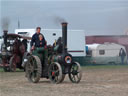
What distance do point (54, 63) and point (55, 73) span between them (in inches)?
11.2

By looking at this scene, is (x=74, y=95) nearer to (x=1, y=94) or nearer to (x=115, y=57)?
(x=1, y=94)

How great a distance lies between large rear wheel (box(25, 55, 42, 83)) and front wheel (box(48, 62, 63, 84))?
0.32 meters

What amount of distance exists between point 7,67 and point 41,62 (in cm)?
821

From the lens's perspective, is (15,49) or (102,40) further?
(102,40)

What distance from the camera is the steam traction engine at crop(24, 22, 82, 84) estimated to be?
10.7 meters

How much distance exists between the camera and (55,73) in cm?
1066

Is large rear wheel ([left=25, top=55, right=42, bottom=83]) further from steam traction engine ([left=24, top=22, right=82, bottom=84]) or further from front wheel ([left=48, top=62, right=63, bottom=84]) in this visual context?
front wheel ([left=48, top=62, right=63, bottom=84])

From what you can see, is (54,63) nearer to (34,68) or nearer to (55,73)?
(55,73)

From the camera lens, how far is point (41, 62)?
1117 cm

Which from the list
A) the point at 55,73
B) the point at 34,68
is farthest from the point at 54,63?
the point at 34,68

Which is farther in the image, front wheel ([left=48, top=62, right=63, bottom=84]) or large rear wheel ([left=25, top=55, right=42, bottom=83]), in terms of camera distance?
large rear wheel ([left=25, top=55, right=42, bottom=83])

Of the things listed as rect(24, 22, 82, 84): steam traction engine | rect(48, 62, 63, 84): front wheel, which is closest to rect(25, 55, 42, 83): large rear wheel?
rect(24, 22, 82, 84): steam traction engine

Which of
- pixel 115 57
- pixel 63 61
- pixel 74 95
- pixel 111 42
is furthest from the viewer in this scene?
pixel 111 42

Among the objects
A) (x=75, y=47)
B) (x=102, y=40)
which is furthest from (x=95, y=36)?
(x=75, y=47)
